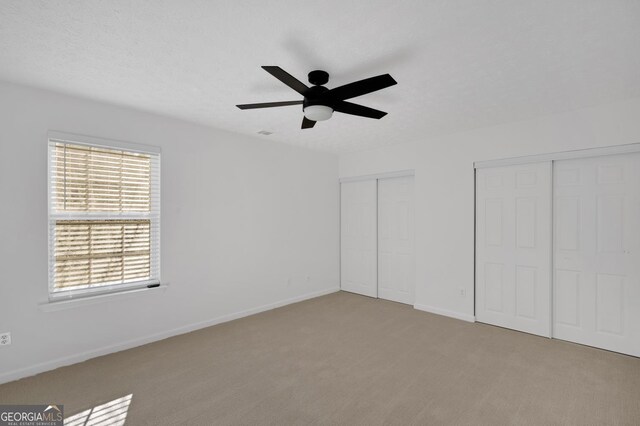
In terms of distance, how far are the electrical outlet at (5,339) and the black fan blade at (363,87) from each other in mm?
3384

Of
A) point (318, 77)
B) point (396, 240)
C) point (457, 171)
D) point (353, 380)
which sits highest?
point (318, 77)

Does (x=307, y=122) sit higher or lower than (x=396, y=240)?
higher

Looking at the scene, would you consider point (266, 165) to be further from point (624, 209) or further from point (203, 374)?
point (624, 209)

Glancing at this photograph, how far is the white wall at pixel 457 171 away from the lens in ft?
11.0

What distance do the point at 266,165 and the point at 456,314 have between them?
11.4 ft

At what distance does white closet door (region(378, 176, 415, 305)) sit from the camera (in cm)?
493

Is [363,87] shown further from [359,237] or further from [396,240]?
[359,237]

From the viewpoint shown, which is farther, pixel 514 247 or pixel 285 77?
pixel 514 247

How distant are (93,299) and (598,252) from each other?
527 centimetres

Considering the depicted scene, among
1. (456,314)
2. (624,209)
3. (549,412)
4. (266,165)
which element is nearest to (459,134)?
(624,209)

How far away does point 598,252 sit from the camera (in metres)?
3.27

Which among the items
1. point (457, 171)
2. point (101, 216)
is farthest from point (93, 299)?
point (457, 171)

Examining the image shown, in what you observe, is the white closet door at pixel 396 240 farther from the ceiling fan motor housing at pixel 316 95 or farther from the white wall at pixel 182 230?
the ceiling fan motor housing at pixel 316 95

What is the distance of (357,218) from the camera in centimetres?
563
